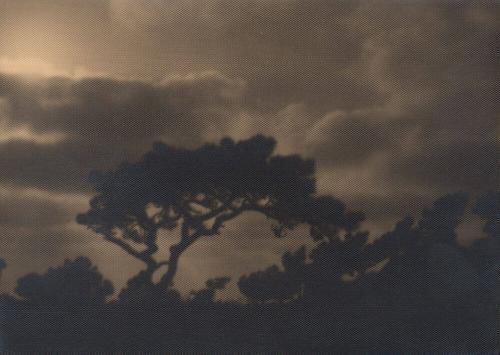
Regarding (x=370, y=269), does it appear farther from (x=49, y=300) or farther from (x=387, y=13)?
(x=49, y=300)

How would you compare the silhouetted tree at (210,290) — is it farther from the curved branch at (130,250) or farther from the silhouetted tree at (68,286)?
the silhouetted tree at (68,286)

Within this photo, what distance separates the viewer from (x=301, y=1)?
385cm

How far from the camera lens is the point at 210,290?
379cm

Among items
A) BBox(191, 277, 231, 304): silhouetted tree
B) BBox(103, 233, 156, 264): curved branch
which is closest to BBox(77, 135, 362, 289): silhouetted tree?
BBox(103, 233, 156, 264): curved branch

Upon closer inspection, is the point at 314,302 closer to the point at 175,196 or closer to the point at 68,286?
the point at 175,196

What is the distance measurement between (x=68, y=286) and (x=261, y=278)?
966 millimetres

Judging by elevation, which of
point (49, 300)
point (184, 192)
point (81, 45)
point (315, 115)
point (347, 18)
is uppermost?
point (347, 18)

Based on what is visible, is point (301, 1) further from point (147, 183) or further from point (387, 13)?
point (147, 183)

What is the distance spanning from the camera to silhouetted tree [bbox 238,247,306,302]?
3.81 metres

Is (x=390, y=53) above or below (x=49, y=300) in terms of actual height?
above

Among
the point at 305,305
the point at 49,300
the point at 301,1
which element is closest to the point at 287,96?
the point at 301,1

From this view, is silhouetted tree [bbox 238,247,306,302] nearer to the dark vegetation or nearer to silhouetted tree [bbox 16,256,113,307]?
the dark vegetation

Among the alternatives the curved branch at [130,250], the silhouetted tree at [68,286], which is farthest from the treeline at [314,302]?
the curved branch at [130,250]

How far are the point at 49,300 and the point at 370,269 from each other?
64.0 inches
